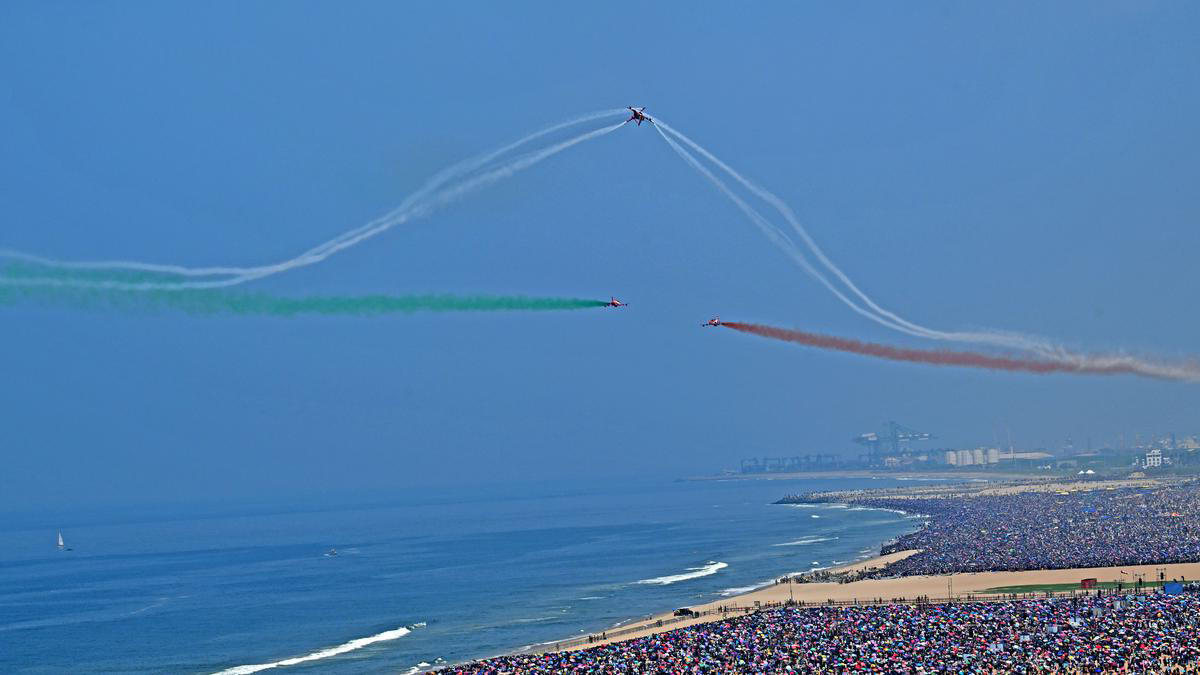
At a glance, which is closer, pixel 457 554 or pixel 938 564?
pixel 938 564

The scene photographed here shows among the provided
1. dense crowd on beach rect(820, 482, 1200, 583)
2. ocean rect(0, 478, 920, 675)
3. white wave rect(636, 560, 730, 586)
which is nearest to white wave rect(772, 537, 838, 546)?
ocean rect(0, 478, 920, 675)

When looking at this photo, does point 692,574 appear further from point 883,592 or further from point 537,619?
point 883,592

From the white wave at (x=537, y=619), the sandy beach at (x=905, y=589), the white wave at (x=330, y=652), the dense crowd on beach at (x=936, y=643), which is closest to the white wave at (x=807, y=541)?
the sandy beach at (x=905, y=589)

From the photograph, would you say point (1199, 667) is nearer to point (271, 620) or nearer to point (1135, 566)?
point (1135, 566)

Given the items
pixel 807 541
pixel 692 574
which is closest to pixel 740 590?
pixel 692 574

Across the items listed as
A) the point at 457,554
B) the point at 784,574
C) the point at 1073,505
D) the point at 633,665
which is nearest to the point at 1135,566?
the point at 784,574

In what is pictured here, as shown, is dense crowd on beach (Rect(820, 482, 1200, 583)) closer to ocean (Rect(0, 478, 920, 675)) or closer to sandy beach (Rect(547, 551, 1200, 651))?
sandy beach (Rect(547, 551, 1200, 651))

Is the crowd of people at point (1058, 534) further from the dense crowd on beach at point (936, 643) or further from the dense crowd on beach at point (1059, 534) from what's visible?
the dense crowd on beach at point (936, 643)
